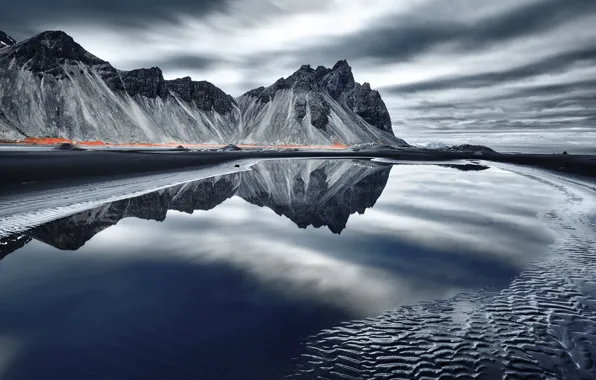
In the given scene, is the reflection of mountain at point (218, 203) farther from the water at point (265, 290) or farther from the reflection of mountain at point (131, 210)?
the water at point (265, 290)

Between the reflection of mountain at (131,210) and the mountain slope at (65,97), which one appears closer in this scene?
the reflection of mountain at (131,210)

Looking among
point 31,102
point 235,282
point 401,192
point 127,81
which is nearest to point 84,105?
point 31,102

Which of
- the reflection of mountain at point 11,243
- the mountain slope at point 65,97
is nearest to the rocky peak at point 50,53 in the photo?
the mountain slope at point 65,97

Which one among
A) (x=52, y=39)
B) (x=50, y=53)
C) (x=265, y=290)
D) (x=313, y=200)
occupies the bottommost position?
(x=265, y=290)

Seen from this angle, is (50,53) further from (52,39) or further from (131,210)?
(131,210)

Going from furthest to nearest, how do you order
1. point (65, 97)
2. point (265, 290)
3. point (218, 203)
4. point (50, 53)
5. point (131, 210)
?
point (50, 53), point (65, 97), point (218, 203), point (131, 210), point (265, 290)

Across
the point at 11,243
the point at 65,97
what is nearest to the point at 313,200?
the point at 11,243

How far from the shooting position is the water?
4.92m

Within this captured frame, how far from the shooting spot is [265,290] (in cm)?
754

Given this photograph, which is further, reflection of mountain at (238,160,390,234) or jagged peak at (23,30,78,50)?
jagged peak at (23,30,78,50)

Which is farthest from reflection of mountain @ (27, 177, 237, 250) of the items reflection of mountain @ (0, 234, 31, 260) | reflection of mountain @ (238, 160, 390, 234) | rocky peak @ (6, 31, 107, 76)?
rocky peak @ (6, 31, 107, 76)

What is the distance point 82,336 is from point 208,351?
209 centimetres

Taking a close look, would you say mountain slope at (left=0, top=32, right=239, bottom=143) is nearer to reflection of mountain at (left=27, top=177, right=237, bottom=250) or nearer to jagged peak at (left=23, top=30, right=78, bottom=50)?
jagged peak at (left=23, top=30, right=78, bottom=50)

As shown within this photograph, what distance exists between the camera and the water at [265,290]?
4.92 metres
